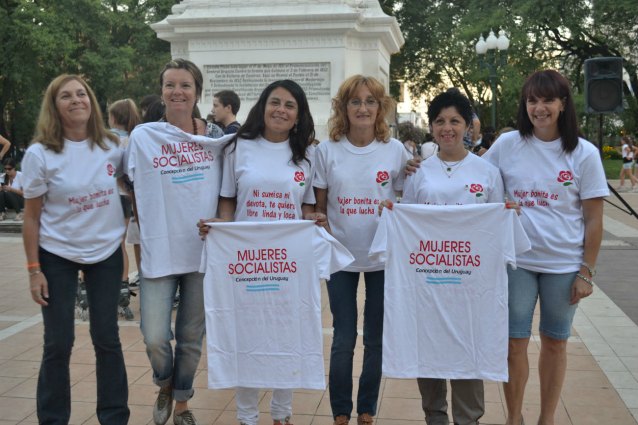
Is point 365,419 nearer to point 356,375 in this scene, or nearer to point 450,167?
point 356,375

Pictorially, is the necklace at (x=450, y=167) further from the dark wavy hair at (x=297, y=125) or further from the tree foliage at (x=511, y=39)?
the tree foliage at (x=511, y=39)

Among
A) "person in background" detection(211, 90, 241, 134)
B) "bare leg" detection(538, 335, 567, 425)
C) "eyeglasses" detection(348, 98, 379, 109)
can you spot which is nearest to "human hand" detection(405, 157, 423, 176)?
"eyeglasses" detection(348, 98, 379, 109)

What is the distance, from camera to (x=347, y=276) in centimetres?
434

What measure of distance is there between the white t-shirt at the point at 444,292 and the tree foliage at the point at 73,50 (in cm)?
3053

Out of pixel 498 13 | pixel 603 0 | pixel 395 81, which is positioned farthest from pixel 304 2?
pixel 395 81

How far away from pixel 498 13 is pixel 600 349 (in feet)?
83.6

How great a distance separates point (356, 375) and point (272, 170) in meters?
2.11

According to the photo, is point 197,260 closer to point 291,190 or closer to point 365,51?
point 291,190

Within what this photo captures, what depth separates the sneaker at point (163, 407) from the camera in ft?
14.8

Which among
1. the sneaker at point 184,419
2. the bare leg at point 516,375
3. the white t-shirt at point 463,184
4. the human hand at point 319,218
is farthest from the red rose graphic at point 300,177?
the sneaker at point 184,419

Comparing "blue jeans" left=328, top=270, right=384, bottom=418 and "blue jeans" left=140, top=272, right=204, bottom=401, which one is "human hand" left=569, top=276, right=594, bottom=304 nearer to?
"blue jeans" left=328, top=270, right=384, bottom=418

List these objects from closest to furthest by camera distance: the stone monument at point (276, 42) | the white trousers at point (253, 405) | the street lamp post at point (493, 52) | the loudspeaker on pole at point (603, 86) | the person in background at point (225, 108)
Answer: the white trousers at point (253, 405), the loudspeaker on pole at point (603, 86), the person in background at point (225, 108), the stone monument at point (276, 42), the street lamp post at point (493, 52)

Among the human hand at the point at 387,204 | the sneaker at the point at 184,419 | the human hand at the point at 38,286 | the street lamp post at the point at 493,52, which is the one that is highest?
the street lamp post at the point at 493,52

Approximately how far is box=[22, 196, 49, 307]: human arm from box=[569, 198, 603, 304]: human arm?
2988 mm
